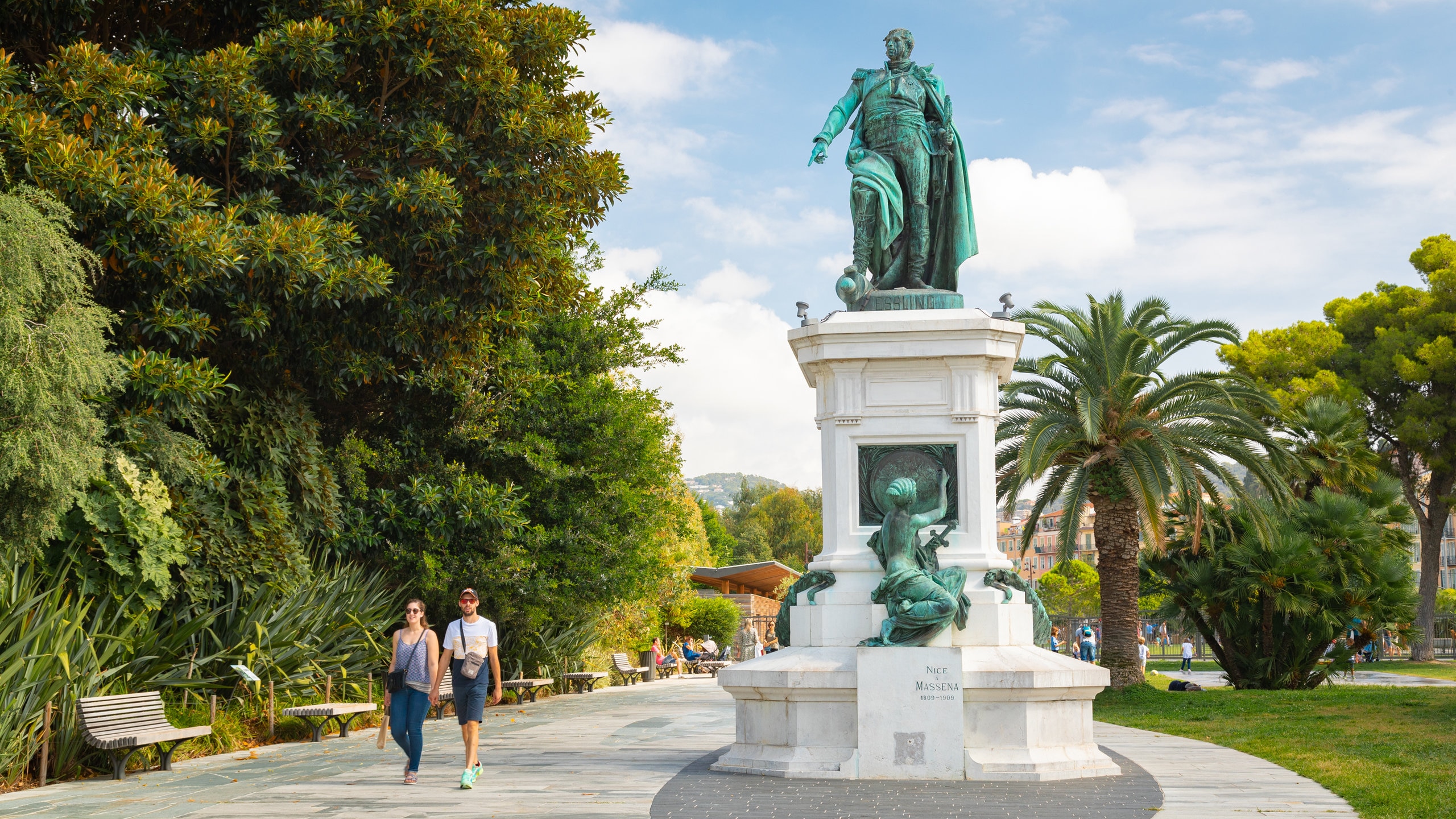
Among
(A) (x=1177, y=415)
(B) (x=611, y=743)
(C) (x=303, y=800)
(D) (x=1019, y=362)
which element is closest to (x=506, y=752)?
(B) (x=611, y=743)

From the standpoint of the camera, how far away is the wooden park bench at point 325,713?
11.8 meters

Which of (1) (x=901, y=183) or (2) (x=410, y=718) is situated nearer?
(2) (x=410, y=718)

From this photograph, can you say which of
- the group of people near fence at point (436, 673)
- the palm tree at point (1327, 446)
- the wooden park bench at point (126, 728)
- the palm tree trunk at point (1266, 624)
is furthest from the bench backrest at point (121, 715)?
the palm tree at point (1327, 446)

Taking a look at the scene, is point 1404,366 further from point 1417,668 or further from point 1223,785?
Answer: point 1223,785

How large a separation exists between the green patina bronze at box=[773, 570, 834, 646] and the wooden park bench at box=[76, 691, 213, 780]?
481 centimetres

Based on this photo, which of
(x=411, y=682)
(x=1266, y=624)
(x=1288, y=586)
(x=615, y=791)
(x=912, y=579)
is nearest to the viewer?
(x=615, y=791)

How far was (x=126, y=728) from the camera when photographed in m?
9.22

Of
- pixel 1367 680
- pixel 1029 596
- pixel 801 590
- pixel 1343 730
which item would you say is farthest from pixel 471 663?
pixel 1367 680

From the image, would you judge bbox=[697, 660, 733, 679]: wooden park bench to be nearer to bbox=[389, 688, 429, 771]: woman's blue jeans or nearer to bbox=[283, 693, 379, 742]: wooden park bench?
bbox=[283, 693, 379, 742]: wooden park bench

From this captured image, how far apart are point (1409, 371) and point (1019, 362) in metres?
22.6

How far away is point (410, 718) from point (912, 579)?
12.8 ft

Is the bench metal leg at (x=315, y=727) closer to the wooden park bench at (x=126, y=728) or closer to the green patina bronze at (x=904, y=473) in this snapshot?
the wooden park bench at (x=126, y=728)

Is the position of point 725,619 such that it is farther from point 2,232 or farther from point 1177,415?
point 2,232

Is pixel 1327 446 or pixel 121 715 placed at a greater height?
pixel 1327 446
